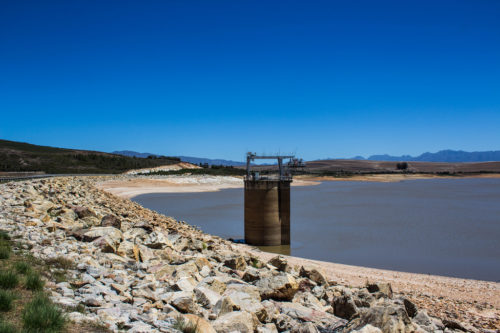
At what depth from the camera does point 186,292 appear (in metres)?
6.68

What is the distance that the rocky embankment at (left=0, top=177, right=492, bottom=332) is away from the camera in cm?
558

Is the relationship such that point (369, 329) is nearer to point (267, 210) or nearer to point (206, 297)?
point (206, 297)

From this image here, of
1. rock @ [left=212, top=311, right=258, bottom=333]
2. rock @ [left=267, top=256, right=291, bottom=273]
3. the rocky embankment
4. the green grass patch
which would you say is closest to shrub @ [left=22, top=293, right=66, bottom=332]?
the green grass patch

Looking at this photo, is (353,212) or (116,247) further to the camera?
(353,212)

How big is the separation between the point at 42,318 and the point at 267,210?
53.8 ft

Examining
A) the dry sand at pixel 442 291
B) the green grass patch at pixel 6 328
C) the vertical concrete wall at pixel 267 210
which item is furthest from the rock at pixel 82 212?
the green grass patch at pixel 6 328

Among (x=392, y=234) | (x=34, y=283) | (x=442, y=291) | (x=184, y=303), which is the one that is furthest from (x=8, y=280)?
(x=392, y=234)

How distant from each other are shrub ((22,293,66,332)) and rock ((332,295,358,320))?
4.78 metres

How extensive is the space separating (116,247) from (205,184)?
218 ft

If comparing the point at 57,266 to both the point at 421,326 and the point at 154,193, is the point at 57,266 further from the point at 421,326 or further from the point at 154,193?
the point at 154,193

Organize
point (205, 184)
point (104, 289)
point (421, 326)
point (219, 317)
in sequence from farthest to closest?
1. point (205, 184)
2. point (421, 326)
3. point (104, 289)
4. point (219, 317)

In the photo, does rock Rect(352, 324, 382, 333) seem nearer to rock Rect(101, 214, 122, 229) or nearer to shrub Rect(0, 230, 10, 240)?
shrub Rect(0, 230, 10, 240)

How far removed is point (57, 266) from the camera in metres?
7.17

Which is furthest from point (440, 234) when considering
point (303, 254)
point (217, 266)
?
point (217, 266)
